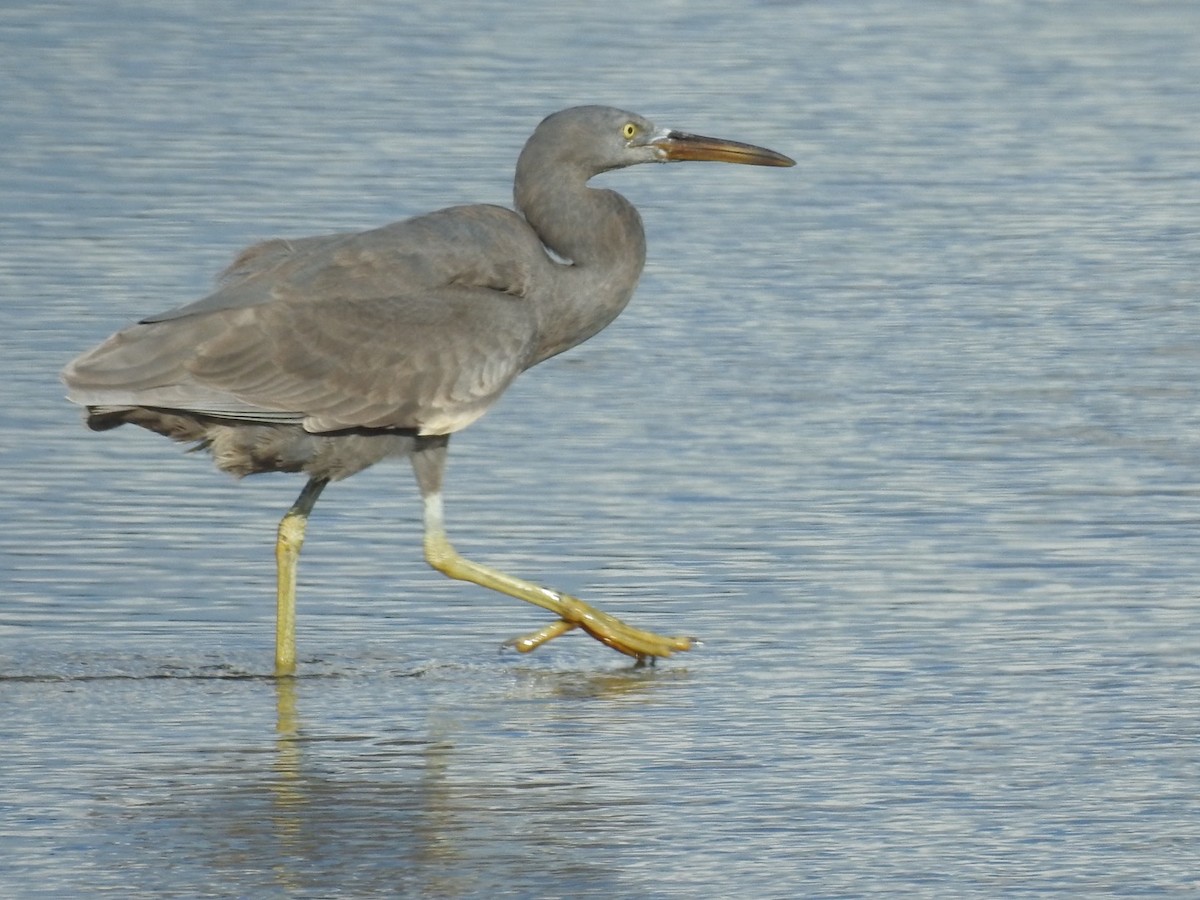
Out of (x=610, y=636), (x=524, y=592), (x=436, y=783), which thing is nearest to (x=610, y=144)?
(x=524, y=592)

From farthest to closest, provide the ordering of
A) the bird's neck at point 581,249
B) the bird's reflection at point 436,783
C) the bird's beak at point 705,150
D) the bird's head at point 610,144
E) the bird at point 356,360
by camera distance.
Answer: the bird's beak at point 705,150 < the bird's head at point 610,144 < the bird's neck at point 581,249 < the bird at point 356,360 < the bird's reflection at point 436,783

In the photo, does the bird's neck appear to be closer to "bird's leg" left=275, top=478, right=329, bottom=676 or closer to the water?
the water

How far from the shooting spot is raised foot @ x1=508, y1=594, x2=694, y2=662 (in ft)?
25.8

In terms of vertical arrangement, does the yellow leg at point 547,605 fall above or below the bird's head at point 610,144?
below

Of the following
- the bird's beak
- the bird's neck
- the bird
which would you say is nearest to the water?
the bird

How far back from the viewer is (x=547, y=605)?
800 cm

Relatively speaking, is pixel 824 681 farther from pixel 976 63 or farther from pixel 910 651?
pixel 976 63

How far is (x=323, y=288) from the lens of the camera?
8.29 meters

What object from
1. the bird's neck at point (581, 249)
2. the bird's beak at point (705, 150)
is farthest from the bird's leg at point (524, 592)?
the bird's beak at point (705, 150)

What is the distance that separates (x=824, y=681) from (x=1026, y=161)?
790 cm

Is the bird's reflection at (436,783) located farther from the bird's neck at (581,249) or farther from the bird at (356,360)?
the bird's neck at (581,249)

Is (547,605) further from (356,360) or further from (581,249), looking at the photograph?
(581,249)

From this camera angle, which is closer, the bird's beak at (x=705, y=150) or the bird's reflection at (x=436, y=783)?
the bird's reflection at (x=436, y=783)

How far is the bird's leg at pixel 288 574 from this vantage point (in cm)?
783
